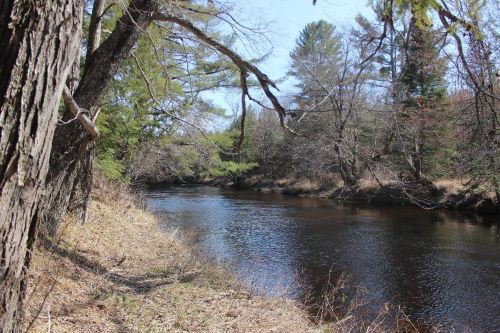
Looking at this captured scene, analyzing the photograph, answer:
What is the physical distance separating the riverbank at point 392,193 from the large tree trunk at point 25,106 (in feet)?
38.4

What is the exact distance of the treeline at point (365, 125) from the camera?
4625 millimetres

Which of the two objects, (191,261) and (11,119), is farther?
(191,261)

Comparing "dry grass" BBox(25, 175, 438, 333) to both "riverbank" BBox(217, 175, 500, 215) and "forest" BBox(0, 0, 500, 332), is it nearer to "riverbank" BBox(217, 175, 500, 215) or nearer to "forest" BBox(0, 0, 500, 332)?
"forest" BBox(0, 0, 500, 332)

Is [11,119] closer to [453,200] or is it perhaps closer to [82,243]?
[82,243]

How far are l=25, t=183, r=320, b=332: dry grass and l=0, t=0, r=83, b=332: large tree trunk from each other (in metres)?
0.86

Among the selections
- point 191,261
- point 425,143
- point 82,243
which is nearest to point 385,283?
point 191,261

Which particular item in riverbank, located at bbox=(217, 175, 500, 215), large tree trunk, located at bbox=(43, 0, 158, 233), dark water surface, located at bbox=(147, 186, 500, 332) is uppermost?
large tree trunk, located at bbox=(43, 0, 158, 233)

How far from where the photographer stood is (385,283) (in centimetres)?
1063

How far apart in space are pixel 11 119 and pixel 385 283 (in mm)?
9907

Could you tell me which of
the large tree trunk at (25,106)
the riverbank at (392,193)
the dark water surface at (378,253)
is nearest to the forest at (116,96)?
the large tree trunk at (25,106)

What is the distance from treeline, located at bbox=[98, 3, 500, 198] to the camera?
462 centimetres

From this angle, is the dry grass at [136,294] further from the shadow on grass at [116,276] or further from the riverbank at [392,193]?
the riverbank at [392,193]

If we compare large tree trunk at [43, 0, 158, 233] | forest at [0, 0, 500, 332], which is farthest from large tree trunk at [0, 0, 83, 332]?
large tree trunk at [43, 0, 158, 233]

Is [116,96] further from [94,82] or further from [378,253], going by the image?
[378,253]
